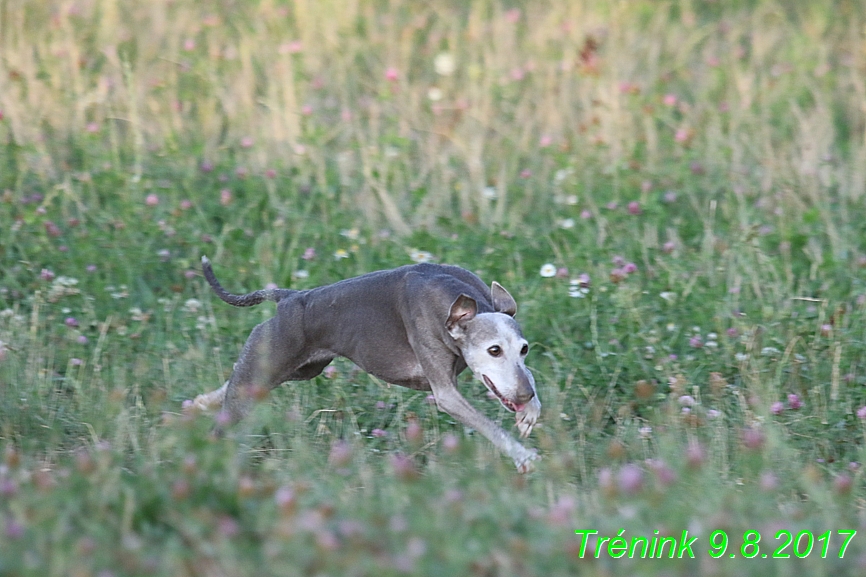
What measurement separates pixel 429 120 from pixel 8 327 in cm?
407

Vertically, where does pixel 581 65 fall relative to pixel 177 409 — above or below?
above

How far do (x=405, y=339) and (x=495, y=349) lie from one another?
58 cm

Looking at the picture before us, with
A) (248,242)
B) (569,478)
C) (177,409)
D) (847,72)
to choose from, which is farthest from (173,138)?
(847,72)

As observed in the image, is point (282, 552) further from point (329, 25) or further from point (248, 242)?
point (329, 25)

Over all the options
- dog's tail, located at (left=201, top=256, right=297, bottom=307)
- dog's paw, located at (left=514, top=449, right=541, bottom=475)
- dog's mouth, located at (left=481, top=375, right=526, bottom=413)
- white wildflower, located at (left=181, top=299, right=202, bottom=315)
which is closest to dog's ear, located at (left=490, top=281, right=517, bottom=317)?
dog's mouth, located at (left=481, top=375, right=526, bottom=413)

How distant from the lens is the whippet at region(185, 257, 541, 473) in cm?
478

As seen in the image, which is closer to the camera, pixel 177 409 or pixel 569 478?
pixel 569 478

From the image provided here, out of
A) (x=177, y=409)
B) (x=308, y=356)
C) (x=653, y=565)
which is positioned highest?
(x=653, y=565)

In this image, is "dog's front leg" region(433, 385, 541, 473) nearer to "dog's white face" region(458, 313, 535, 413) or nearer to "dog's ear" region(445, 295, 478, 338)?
"dog's white face" region(458, 313, 535, 413)

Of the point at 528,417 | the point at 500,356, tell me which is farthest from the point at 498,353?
the point at 528,417

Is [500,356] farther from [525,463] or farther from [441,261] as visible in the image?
[441,261]

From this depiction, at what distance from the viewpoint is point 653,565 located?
3160 millimetres

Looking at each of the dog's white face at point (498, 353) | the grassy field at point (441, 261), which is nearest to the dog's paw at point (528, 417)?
the dog's white face at point (498, 353)

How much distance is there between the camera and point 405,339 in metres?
5.18
